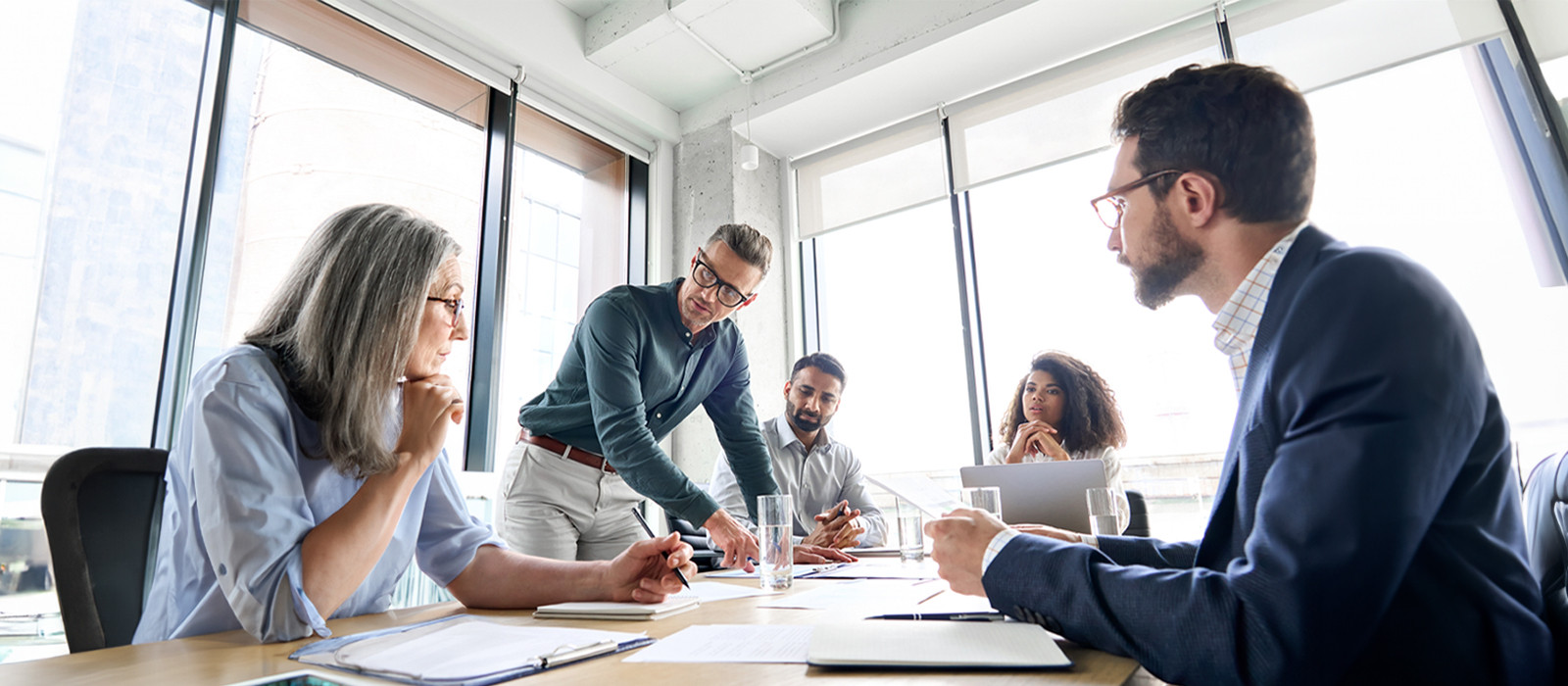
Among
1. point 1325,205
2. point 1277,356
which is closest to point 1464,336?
point 1277,356

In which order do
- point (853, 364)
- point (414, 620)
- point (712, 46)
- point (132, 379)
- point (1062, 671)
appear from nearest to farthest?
point (1062, 671) < point (414, 620) < point (132, 379) < point (712, 46) < point (853, 364)

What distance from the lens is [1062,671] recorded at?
62 cm

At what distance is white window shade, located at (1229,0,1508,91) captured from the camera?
2.76 meters

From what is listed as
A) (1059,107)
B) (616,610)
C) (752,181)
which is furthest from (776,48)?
(616,610)

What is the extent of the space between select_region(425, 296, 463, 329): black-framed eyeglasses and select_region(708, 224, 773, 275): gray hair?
3.54ft

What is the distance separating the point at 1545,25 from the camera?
2.65 m

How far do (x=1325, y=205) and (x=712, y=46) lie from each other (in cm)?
275

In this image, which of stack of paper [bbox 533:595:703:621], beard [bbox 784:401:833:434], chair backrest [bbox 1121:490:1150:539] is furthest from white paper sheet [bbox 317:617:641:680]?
beard [bbox 784:401:833:434]

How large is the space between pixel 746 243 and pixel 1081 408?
1.65 m

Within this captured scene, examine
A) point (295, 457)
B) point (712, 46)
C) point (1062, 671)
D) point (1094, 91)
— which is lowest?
point (1062, 671)

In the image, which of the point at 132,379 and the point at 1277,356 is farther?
the point at 132,379

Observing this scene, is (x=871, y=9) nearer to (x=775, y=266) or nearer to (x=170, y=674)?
(x=775, y=266)

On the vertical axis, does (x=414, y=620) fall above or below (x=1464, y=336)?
below

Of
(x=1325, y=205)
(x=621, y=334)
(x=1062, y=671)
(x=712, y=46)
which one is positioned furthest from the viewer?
(x=712, y=46)
